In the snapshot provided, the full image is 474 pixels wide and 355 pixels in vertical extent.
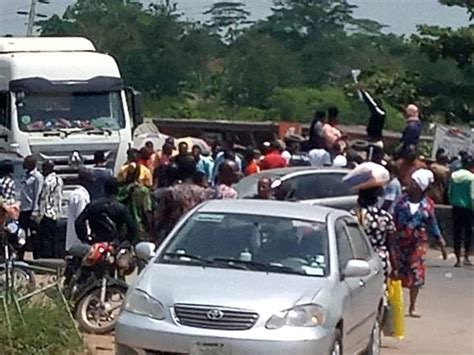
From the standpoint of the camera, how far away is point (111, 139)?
78.2ft

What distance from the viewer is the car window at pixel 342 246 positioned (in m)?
11.6

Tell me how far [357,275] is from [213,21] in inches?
3106

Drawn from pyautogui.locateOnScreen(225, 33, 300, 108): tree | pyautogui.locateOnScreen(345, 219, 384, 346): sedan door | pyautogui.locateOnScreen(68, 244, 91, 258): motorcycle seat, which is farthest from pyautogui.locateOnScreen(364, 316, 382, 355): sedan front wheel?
pyautogui.locateOnScreen(225, 33, 300, 108): tree

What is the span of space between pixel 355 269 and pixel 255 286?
1003mm

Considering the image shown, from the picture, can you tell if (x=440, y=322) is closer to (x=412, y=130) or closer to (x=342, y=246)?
(x=342, y=246)

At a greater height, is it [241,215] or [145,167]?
[241,215]

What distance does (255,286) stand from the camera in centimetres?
1070

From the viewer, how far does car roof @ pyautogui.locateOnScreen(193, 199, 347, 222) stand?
11898 mm

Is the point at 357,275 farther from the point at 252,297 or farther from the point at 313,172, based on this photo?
the point at 313,172

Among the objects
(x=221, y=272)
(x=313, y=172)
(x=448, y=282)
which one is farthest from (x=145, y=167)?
(x=221, y=272)

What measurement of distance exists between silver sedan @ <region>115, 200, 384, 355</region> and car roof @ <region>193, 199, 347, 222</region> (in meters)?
0.01

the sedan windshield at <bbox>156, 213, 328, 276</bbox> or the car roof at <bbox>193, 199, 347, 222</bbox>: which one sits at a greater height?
the car roof at <bbox>193, 199, 347, 222</bbox>

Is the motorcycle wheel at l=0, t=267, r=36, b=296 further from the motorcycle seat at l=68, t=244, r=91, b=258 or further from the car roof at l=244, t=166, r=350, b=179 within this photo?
the car roof at l=244, t=166, r=350, b=179

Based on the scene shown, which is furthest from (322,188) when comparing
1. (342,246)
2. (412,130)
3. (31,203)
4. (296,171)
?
(342,246)
